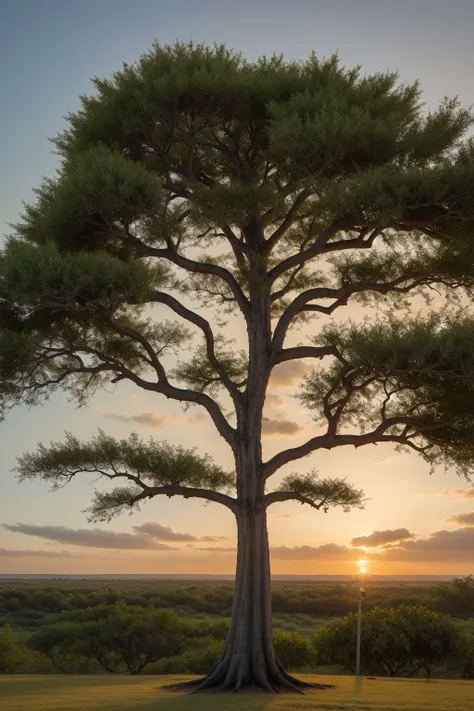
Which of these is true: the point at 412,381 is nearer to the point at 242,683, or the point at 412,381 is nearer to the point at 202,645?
the point at 242,683

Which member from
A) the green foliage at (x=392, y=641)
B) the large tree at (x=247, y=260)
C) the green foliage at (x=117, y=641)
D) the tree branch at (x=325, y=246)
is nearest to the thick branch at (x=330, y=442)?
the large tree at (x=247, y=260)

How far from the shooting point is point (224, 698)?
10.6 m

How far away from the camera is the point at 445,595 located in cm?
3728

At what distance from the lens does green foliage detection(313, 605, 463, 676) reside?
16.9 m

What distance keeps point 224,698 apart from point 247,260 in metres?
6.93

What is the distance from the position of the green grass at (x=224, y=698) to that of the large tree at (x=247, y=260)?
1047mm

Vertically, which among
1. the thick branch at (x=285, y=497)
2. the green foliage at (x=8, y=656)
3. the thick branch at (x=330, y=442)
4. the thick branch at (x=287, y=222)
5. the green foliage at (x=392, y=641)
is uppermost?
the thick branch at (x=287, y=222)

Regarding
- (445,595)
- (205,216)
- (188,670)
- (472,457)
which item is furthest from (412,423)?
(445,595)

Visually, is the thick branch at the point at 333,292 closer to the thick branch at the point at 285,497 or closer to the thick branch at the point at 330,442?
the thick branch at the point at 330,442

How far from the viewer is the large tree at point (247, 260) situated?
11.1m

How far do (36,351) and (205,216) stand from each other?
3.24 metres

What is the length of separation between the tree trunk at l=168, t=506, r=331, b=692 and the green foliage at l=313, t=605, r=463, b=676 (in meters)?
4.74

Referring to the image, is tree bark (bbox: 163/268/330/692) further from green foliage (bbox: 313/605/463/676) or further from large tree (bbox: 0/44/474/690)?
green foliage (bbox: 313/605/463/676)

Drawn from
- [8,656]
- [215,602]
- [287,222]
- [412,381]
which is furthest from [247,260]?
[215,602]
